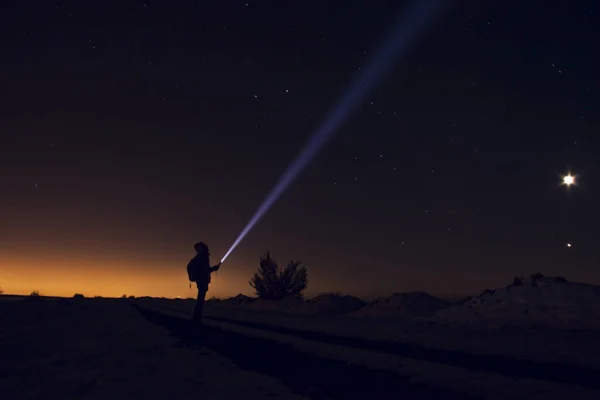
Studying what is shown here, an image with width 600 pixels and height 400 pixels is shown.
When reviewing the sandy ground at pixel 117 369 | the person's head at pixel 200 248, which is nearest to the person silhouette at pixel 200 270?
the person's head at pixel 200 248

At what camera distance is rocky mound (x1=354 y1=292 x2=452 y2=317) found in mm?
23766

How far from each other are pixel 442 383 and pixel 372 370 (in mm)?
1109

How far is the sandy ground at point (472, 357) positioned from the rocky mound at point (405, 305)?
10.7 m

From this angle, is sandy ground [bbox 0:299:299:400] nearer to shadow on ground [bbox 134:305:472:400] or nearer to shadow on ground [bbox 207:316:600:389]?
shadow on ground [bbox 134:305:472:400]

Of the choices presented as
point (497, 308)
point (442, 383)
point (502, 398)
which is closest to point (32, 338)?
point (442, 383)

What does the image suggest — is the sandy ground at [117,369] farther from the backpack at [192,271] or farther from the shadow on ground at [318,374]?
the backpack at [192,271]

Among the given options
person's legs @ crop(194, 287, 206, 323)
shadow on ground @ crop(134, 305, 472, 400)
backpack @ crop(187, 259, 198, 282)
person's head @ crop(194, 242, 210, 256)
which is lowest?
shadow on ground @ crop(134, 305, 472, 400)

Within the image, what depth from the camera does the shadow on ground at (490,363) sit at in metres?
6.50

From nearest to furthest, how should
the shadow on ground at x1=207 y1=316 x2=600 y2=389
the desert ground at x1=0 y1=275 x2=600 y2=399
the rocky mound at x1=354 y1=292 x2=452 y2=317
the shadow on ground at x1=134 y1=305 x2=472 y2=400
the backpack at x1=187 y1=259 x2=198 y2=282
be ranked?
the shadow on ground at x1=134 y1=305 x2=472 y2=400 → the desert ground at x1=0 y1=275 x2=600 y2=399 → the shadow on ground at x1=207 y1=316 x2=600 y2=389 → the backpack at x1=187 y1=259 x2=198 y2=282 → the rocky mound at x1=354 y1=292 x2=452 y2=317

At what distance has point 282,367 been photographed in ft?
22.9

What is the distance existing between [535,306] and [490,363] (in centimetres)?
1157

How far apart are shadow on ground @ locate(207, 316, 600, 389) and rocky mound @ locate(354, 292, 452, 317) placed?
13311mm

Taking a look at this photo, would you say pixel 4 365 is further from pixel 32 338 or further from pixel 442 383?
pixel 442 383

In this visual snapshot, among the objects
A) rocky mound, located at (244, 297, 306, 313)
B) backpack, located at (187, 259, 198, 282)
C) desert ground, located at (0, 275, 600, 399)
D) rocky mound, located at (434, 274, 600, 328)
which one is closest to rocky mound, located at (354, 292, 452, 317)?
rocky mound, located at (434, 274, 600, 328)
